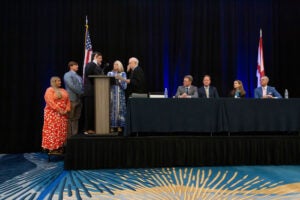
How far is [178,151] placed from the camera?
3.56 meters

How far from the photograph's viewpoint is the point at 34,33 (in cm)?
528

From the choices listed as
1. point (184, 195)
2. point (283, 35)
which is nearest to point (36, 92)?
point (184, 195)

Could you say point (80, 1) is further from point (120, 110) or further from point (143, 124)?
point (143, 124)

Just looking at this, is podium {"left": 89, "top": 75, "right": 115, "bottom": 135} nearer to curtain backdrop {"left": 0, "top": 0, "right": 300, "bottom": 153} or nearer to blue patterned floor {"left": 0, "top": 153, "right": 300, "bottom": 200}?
blue patterned floor {"left": 0, "top": 153, "right": 300, "bottom": 200}

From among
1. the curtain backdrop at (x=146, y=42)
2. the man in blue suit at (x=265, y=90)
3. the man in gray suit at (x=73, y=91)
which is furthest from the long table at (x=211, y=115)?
the curtain backdrop at (x=146, y=42)

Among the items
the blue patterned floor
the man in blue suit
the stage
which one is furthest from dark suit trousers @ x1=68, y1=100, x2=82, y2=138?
the man in blue suit

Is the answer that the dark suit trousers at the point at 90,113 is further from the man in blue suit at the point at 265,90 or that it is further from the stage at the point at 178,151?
the man in blue suit at the point at 265,90

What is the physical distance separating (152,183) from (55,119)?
7.16 ft

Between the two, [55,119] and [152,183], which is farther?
[55,119]

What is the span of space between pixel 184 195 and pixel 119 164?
4.22 ft

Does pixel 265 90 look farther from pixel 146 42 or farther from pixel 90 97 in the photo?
pixel 90 97

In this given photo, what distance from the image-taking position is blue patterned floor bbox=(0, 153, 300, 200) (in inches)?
95.2

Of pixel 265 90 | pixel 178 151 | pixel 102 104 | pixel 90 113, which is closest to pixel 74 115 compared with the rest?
pixel 90 113

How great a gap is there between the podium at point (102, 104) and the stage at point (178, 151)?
16 centimetres
